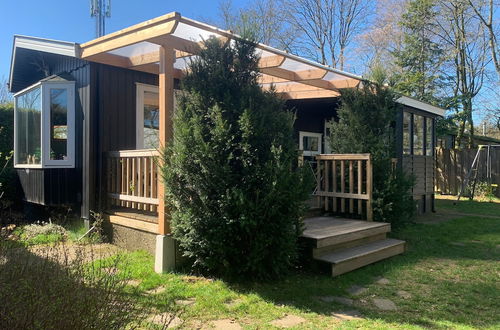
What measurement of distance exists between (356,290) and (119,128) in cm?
450

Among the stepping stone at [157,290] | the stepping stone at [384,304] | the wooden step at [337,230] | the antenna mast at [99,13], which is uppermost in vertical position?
→ the antenna mast at [99,13]

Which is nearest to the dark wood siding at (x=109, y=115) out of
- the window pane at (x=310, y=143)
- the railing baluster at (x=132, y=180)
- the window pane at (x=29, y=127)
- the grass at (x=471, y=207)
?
the railing baluster at (x=132, y=180)

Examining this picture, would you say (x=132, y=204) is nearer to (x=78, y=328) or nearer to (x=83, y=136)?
(x=83, y=136)

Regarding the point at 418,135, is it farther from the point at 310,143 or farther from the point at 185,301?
the point at 185,301

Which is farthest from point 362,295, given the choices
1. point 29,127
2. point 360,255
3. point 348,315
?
point 29,127

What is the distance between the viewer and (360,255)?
15.1 feet

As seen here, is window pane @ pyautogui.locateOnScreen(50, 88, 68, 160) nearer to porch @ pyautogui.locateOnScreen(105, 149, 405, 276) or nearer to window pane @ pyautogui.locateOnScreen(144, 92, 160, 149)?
porch @ pyautogui.locateOnScreen(105, 149, 405, 276)

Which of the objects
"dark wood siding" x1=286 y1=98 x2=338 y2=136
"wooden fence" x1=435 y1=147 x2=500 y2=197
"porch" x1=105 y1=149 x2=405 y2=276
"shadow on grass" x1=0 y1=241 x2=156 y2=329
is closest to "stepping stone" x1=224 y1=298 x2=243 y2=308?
"porch" x1=105 y1=149 x2=405 y2=276

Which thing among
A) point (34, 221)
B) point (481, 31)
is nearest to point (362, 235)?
point (34, 221)

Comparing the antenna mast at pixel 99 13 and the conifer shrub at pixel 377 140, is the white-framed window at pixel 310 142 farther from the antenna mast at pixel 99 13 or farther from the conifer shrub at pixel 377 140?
the antenna mast at pixel 99 13

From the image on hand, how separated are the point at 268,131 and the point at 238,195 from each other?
766mm

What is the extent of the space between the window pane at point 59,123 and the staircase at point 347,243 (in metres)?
4.22

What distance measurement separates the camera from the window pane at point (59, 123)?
624 cm

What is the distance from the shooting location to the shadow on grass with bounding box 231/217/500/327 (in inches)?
129
